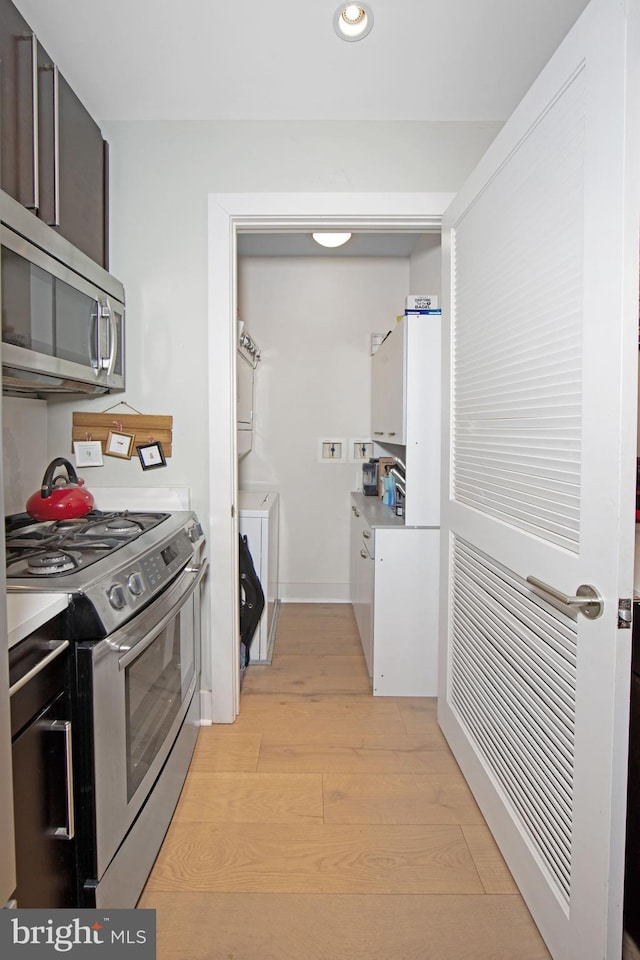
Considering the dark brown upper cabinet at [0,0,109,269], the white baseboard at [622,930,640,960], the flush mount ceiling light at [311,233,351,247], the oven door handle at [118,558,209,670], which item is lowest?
the white baseboard at [622,930,640,960]

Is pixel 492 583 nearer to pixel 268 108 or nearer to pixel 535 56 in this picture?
pixel 535 56

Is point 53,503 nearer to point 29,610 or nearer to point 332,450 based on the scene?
point 29,610

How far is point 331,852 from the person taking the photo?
1558mm

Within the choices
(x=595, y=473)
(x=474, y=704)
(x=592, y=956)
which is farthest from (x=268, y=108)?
(x=592, y=956)

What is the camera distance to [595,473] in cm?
103

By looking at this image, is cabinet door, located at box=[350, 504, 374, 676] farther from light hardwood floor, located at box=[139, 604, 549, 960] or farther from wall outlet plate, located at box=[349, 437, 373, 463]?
wall outlet plate, located at box=[349, 437, 373, 463]

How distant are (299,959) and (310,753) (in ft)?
2.66

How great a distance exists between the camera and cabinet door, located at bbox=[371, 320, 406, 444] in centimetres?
252

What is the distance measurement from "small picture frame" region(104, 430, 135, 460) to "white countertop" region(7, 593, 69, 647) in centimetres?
112

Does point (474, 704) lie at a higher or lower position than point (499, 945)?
higher

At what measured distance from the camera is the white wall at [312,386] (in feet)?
12.5

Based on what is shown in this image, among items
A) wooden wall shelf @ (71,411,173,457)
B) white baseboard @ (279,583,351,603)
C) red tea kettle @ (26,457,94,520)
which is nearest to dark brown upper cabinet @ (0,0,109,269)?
wooden wall shelf @ (71,411,173,457)

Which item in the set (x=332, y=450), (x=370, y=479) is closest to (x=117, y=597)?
(x=370, y=479)

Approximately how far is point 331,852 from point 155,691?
27.6 inches
